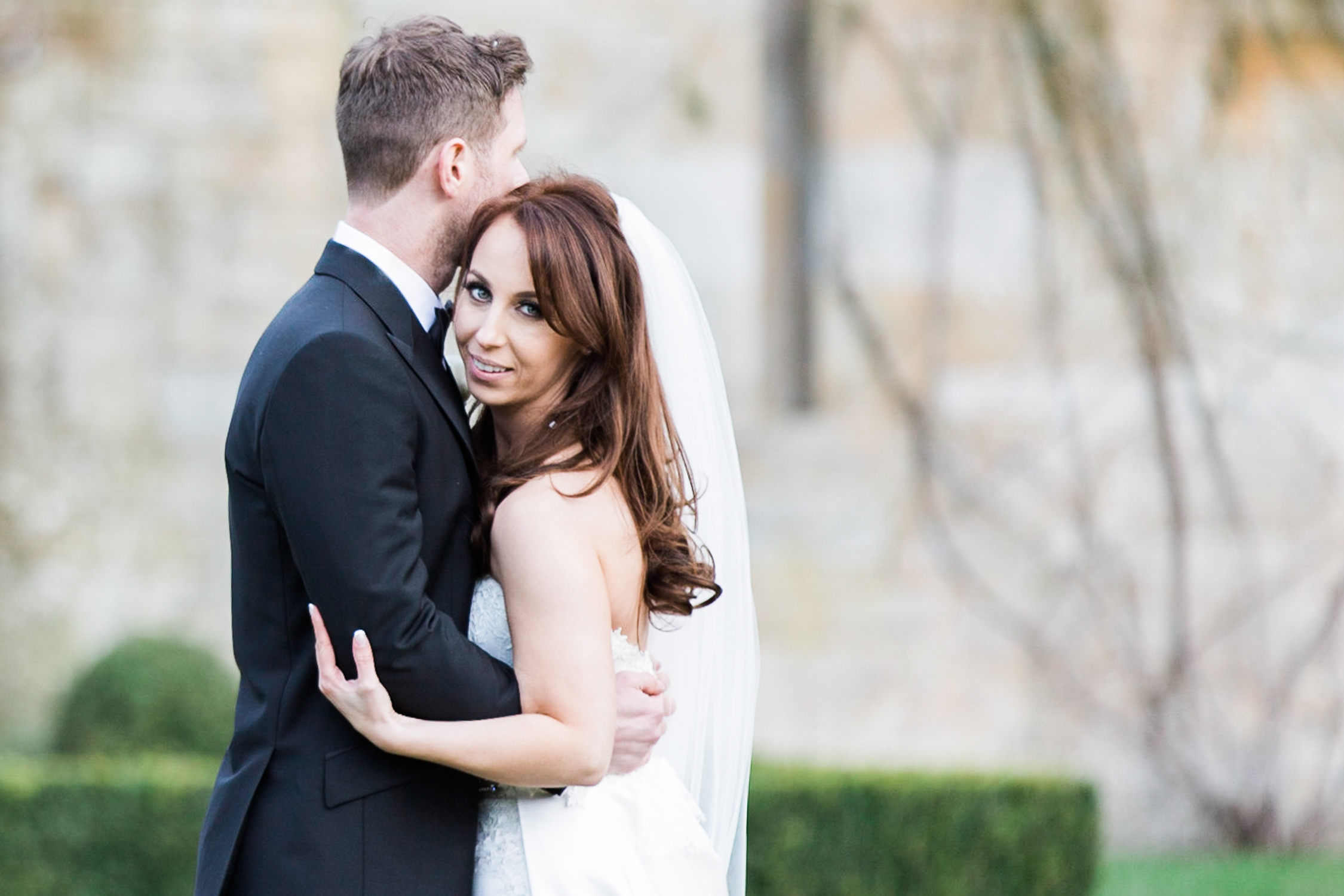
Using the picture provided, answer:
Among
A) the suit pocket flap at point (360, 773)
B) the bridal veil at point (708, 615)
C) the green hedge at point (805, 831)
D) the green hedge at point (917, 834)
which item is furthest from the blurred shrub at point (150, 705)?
the suit pocket flap at point (360, 773)

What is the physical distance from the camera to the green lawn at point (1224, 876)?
5.85 m

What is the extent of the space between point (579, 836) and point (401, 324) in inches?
35.1

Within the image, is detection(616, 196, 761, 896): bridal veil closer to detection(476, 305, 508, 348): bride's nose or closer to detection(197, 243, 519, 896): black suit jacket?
detection(476, 305, 508, 348): bride's nose

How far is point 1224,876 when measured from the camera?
6.20m

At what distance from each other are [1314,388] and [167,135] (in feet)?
20.1

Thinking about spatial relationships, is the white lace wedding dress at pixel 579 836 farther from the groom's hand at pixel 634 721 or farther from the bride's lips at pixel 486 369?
the bride's lips at pixel 486 369

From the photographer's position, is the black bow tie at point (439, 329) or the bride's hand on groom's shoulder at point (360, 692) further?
the black bow tie at point (439, 329)

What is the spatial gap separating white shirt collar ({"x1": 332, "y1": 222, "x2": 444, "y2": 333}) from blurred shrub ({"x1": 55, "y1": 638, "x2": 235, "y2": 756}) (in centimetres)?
408

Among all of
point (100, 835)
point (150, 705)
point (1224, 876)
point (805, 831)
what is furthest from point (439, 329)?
point (1224, 876)

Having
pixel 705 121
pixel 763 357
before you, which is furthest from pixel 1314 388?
pixel 705 121

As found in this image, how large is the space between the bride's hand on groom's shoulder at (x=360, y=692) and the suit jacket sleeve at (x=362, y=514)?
2 cm

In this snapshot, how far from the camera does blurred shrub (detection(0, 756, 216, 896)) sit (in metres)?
4.68

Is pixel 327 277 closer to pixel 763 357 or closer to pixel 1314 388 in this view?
pixel 763 357

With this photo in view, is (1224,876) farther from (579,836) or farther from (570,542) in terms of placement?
(570,542)
